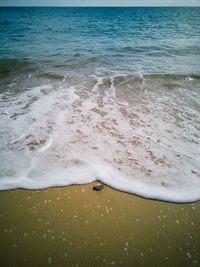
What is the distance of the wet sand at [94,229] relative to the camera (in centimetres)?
138

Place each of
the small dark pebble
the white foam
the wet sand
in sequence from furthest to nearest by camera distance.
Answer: the white foam, the small dark pebble, the wet sand

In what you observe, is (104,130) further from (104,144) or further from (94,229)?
(94,229)

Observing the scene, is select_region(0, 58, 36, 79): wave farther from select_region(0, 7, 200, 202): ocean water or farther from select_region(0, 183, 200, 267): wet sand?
select_region(0, 183, 200, 267): wet sand

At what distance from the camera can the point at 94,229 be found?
1.58m

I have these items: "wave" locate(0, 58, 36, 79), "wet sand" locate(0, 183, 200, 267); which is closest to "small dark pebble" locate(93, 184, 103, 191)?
"wet sand" locate(0, 183, 200, 267)

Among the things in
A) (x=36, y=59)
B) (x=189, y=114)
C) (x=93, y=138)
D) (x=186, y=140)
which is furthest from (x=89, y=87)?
(x=36, y=59)

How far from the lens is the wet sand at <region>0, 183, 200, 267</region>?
54.5 inches

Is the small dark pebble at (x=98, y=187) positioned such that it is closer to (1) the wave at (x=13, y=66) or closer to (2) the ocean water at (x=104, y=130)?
(2) the ocean water at (x=104, y=130)

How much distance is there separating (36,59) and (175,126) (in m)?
7.87

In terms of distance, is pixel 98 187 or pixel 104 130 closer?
pixel 98 187

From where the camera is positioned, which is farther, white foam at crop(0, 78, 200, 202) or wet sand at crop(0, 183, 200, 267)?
white foam at crop(0, 78, 200, 202)

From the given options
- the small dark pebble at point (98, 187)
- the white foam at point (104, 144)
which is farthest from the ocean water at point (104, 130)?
the small dark pebble at point (98, 187)

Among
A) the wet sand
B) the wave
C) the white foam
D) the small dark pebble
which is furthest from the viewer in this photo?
the wave

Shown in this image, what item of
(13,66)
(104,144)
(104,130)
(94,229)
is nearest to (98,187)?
(94,229)
